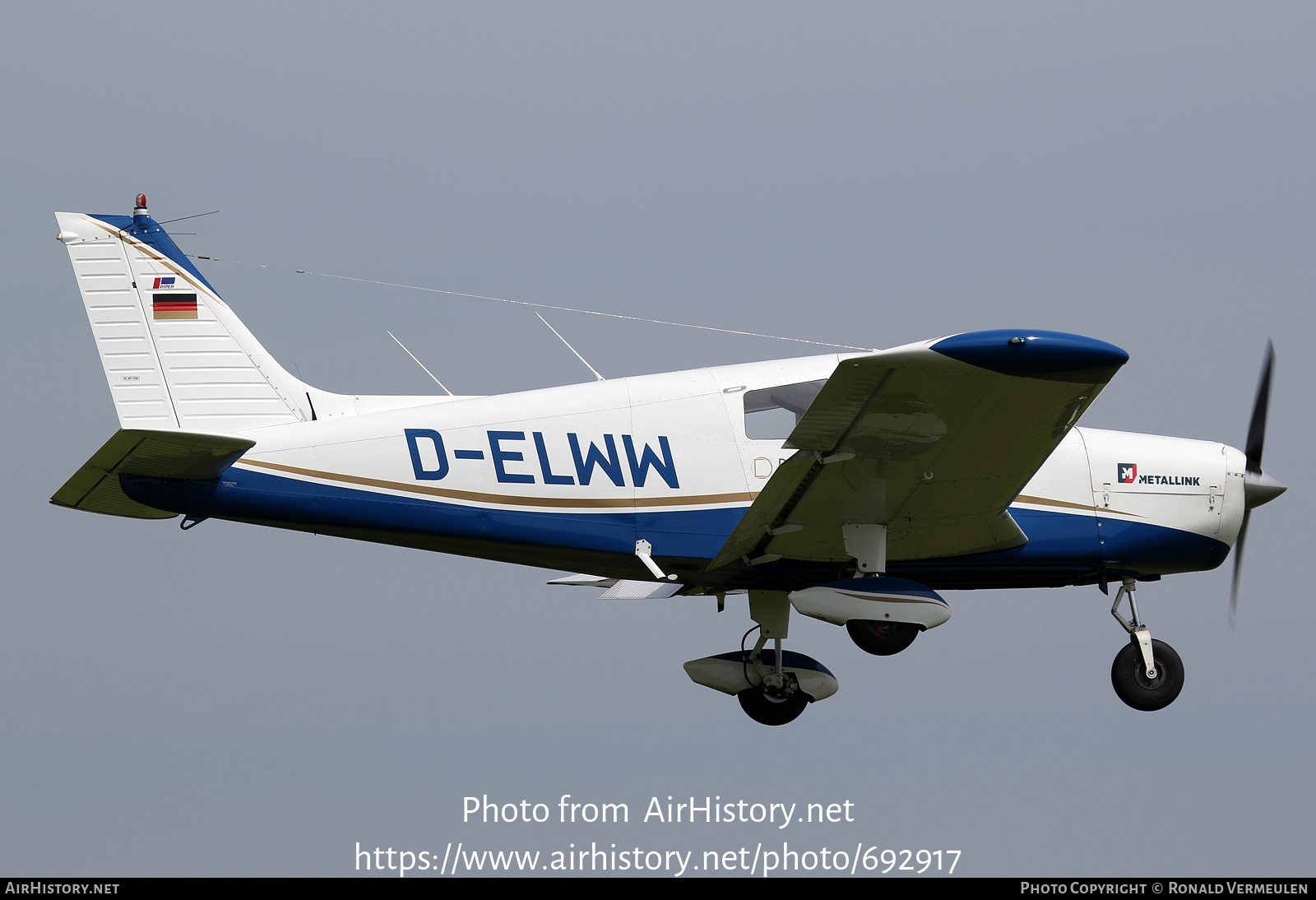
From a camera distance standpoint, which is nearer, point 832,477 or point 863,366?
point 863,366

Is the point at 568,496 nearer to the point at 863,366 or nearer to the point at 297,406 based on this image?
the point at 297,406

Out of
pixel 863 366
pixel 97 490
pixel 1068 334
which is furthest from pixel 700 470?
pixel 97 490

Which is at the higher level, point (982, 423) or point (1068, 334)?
point (1068, 334)

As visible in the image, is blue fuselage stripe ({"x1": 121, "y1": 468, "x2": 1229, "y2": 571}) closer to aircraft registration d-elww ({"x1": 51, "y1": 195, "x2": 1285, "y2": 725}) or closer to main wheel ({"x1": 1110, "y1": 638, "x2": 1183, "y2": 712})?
aircraft registration d-elww ({"x1": 51, "y1": 195, "x2": 1285, "y2": 725})

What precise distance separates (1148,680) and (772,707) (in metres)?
2.93

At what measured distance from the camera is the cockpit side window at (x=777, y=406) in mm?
9844

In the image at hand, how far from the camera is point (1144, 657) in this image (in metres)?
10.5

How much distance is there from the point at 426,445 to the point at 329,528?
2.91ft

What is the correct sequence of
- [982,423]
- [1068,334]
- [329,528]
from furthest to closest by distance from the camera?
[329,528] → [982,423] → [1068,334]

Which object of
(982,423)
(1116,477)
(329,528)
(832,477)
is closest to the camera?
(982,423)

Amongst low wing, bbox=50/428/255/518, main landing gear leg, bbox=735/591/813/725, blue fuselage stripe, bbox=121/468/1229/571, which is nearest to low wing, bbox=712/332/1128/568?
blue fuselage stripe, bbox=121/468/1229/571

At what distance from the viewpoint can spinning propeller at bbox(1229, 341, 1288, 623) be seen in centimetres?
1063

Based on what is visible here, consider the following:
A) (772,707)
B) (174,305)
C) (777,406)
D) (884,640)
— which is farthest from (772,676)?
(174,305)

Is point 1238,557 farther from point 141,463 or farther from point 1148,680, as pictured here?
point 141,463
